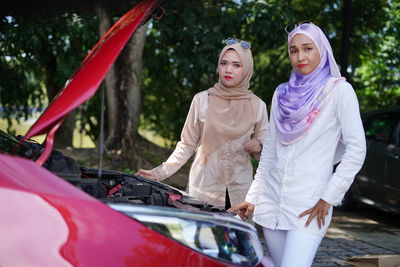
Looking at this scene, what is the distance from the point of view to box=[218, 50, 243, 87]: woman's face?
11.8 feet

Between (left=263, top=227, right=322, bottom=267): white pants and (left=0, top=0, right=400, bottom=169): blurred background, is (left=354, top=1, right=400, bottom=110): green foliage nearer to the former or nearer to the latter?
(left=0, top=0, right=400, bottom=169): blurred background

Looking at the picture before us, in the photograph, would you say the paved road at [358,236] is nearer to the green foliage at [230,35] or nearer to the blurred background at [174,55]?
the blurred background at [174,55]

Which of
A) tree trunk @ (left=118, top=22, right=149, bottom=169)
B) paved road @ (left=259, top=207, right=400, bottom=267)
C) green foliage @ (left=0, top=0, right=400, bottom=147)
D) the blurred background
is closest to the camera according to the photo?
paved road @ (left=259, top=207, right=400, bottom=267)

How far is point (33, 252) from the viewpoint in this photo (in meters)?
2.05

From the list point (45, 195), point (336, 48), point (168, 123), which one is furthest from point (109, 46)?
point (168, 123)

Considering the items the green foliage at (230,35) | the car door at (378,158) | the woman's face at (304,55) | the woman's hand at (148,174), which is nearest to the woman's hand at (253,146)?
the woman's hand at (148,174)

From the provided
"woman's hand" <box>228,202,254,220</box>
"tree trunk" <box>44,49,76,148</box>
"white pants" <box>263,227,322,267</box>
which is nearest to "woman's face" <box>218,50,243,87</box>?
"woman's hand" <box>228,202,254,220</box>

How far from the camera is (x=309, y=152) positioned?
2.68 metres

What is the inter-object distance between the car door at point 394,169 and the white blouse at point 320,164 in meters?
4.72

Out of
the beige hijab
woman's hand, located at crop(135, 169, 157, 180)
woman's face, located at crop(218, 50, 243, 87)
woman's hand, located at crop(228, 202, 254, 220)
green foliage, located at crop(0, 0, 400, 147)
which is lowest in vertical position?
woman's hand, located at crop(228, 202, 254, 220)

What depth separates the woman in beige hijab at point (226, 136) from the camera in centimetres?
360

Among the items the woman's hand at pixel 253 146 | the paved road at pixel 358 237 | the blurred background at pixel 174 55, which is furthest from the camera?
the blurred background at pixel 174 55

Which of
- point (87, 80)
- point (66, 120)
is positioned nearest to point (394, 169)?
point (87, 80)

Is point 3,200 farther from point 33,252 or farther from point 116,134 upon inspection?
point 116,134
